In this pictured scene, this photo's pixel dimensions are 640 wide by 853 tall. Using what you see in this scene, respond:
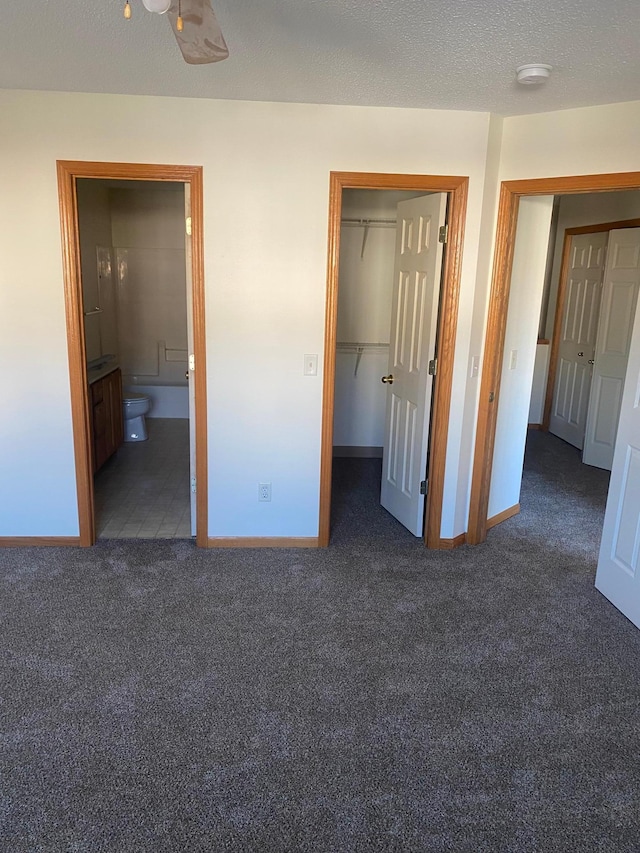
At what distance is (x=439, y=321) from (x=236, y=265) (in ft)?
3.87

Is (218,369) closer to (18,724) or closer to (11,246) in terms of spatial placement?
(11,246)

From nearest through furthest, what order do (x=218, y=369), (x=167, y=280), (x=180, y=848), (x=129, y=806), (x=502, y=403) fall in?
(x=180, y=848), (x=129, y=806), (x=218, y=369), (x=502, y=403), (x=167, y=280)

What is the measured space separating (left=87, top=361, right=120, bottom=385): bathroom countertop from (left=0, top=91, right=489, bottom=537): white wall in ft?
3.77

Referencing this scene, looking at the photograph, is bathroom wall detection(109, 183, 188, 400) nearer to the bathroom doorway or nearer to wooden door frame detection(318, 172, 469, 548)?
the bathroom doorway

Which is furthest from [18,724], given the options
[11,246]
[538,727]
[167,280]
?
[167,280]

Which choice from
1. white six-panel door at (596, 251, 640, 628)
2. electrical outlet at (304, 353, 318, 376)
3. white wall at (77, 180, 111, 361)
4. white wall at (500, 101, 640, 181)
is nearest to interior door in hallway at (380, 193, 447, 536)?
white wall at (500, 101, 640, 181)

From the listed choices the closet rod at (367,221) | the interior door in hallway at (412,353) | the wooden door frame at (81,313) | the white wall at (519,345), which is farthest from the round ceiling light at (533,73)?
the closet rod at (367,221)

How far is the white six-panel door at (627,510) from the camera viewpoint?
2875 mm

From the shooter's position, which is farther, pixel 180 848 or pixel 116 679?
pixel 116 679

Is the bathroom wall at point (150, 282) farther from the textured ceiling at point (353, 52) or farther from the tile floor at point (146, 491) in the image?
the textured ceiling at point (353, 52)

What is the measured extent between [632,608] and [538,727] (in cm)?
101

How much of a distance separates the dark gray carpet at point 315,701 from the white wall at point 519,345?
1.97ft

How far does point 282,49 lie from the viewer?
2.31 m

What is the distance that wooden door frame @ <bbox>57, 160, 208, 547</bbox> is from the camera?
3.09 meters
